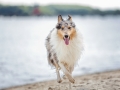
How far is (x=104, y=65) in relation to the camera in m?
18.0

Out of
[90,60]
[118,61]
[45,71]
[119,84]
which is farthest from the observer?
[90,60]

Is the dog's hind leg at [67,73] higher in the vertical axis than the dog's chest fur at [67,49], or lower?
lower

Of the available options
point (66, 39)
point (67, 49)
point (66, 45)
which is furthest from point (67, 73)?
point (66, 39)

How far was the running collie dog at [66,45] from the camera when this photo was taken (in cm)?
808

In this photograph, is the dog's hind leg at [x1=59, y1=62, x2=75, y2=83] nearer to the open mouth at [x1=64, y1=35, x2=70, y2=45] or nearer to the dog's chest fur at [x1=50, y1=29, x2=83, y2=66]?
the dog's chest fur at [x1=50, y1=29, x2=83, y2=66]

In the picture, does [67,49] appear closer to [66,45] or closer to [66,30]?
[66,45]

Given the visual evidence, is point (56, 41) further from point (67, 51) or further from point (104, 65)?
point (104, 65)

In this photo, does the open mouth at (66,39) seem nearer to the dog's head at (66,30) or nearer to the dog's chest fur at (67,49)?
the dog's head at (66,30)

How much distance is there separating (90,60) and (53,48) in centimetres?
1158

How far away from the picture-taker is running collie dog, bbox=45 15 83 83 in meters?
8.08

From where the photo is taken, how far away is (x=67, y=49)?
8.52m

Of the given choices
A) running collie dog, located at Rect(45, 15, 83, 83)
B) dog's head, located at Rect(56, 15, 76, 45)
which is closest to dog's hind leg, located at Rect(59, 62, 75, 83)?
running collie dog, located at Rect(45, 15, 83, 83)

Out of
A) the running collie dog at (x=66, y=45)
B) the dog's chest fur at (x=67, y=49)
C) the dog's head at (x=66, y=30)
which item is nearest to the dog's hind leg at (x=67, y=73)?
the running collie dog at (x=66, y=45)

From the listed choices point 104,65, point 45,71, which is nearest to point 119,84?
point 45,71
